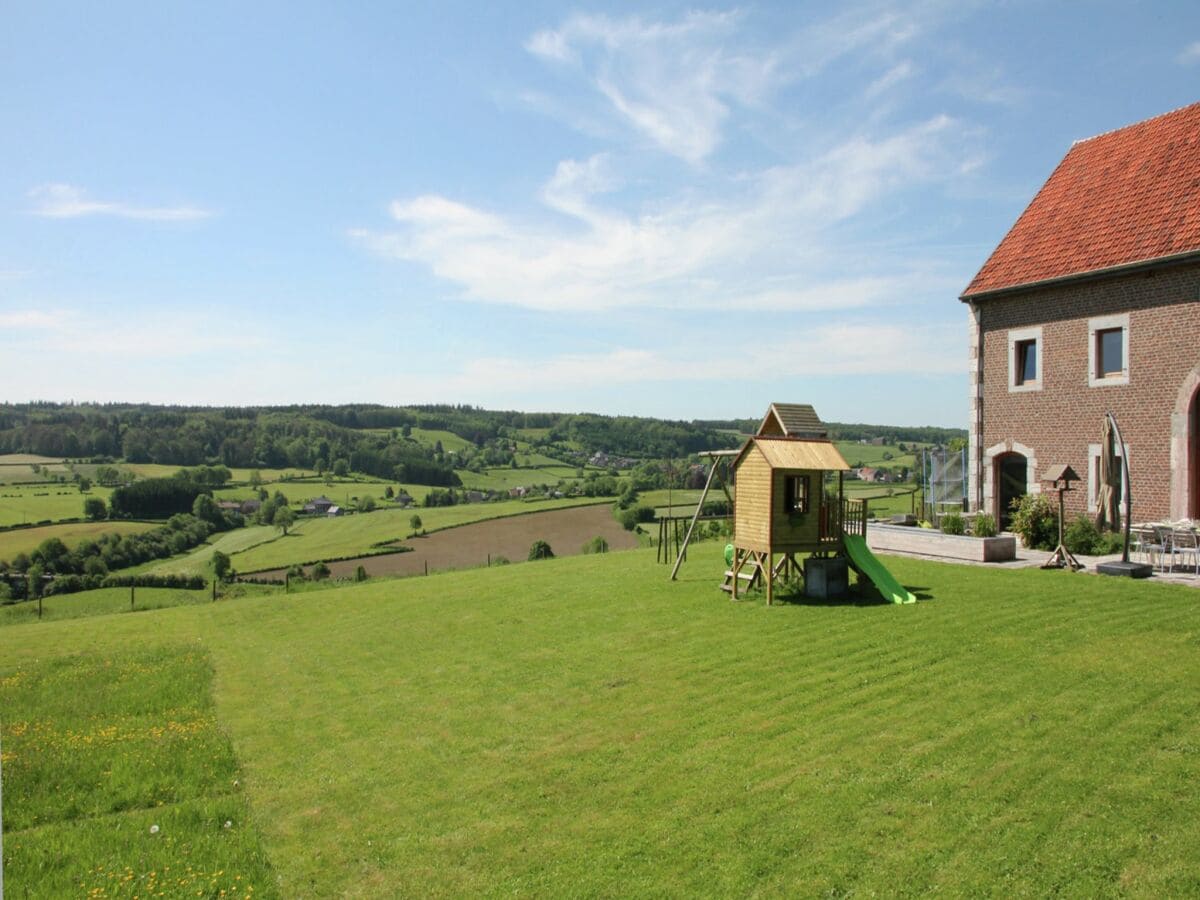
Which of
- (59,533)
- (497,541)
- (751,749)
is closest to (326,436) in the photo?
(59,533)

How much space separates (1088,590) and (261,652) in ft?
54.3

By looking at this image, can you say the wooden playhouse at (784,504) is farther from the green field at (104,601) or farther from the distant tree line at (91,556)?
the distant tree line at (91,556)

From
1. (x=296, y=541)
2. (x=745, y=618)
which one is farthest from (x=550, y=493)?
(x=745, y=618)

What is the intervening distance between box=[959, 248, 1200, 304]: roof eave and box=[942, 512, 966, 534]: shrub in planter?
664 centimetres

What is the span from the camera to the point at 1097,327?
2122 cm

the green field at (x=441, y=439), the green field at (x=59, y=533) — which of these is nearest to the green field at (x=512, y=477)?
the green field at (x=441, y=439)

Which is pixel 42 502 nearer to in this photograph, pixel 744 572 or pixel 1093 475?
pixel 744 572

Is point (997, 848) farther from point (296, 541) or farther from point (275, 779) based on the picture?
point (296, 541)

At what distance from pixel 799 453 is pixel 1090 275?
10595mm

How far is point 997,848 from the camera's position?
6359mm

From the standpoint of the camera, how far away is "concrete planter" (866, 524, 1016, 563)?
19.1 meters

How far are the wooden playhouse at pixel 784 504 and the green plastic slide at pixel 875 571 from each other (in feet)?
0.83

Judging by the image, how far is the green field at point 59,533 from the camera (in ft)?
185

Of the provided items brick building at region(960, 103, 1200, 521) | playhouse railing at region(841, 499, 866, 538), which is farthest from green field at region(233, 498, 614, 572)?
brick building at region(960, 103, 1200, 521)
